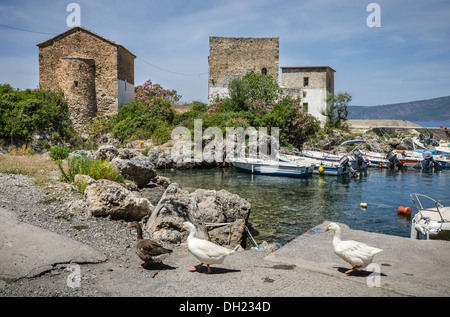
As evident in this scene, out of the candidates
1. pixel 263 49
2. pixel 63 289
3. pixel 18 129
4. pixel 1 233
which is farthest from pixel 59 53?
pixel 63 289

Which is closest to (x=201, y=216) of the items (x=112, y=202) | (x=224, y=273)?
(x=112, y=202)

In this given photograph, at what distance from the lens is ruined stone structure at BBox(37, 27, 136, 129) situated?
31594mm

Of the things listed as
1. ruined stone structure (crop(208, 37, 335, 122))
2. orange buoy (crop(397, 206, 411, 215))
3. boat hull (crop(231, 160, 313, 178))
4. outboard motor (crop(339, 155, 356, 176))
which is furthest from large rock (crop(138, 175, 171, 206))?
ruined stone structure (crop(208, 37, 335, 122))

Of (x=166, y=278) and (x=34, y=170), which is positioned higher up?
(x=34, y=170)

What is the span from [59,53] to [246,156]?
18953 millimetres

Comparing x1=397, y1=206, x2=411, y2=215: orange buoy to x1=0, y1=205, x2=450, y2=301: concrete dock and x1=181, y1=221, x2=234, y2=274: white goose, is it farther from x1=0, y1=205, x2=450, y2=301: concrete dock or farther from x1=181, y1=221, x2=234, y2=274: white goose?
x1=181, y1=221, x2=234, y2=274: white goose

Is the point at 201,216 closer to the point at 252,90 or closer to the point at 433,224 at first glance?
the point at 433,224

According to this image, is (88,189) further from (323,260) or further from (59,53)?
(59,53)

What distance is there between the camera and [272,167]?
2638 centimetres

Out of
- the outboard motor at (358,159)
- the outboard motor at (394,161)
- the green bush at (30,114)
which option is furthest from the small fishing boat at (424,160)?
the green bush at (30,114)

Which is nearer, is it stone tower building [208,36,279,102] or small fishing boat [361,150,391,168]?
small fishing boat [361,150,391,168]

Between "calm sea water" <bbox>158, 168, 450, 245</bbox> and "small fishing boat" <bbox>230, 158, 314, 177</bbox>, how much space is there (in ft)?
2.33

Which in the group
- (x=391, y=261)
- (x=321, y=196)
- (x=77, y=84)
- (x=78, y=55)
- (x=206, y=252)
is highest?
(x=78, y=55)

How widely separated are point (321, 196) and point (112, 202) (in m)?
13.0
